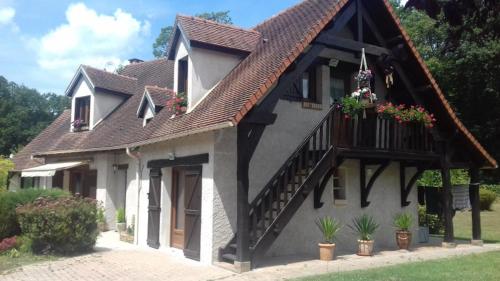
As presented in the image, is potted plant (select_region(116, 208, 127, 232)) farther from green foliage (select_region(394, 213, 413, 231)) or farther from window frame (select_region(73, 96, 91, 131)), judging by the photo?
green foliage (select_region(394, 213, 413, 231))

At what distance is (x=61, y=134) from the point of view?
22.9 meters

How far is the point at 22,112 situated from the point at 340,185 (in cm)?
5361

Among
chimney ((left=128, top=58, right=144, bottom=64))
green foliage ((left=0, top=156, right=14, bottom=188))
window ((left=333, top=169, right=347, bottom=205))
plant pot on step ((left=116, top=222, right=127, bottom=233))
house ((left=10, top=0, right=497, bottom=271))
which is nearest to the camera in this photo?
house ((left=10, top=0, right=497, bottom=271))

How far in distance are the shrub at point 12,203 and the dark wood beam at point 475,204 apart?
13.2m

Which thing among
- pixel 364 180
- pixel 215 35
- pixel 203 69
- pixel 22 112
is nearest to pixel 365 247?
pixel 364 180

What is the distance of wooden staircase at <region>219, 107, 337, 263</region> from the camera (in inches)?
431

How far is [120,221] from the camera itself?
698 inches

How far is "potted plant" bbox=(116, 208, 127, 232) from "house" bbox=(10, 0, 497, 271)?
0.84 feet

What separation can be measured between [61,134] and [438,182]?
1930 cm

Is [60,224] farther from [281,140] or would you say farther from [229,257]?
[281,140]

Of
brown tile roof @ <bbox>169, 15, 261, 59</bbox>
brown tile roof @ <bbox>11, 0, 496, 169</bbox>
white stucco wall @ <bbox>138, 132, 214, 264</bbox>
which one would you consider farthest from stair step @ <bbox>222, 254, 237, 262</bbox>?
brown tile roof @ <bbox>169, 15, 261, 59</bbox>

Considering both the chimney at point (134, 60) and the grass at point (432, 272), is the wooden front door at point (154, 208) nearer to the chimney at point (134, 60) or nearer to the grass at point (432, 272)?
the grass at point (432, 272)

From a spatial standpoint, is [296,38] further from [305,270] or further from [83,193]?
[83,193]

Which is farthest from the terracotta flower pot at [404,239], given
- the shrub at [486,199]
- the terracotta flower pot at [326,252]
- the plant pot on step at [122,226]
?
the shrub at [486,199]
